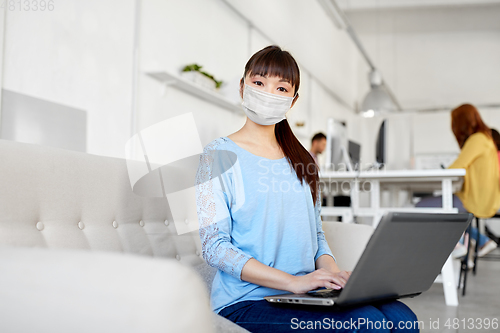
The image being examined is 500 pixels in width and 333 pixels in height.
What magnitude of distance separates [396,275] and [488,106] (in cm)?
897

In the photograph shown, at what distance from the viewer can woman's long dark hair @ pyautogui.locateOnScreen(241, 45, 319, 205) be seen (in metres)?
1.24

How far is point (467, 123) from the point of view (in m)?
3.41

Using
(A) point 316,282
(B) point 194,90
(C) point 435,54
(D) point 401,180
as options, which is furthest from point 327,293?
(C) point 435,54

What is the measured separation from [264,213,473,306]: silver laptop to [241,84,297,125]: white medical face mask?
52cm

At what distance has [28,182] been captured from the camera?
0.99m

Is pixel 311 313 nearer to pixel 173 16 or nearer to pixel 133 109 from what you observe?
pixel 133 109

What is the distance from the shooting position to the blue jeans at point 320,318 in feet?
2.84

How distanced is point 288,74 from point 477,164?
8.75ft

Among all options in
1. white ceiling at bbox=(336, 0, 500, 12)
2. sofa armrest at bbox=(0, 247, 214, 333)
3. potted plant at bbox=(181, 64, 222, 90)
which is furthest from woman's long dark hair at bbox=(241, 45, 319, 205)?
white ceiling at bbox=(336, 0, 500, 12)

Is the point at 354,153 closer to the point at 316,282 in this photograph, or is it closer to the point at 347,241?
the point at 347,241

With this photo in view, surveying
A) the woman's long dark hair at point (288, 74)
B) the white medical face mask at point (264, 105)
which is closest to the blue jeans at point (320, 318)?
the woman's long dark hair at point (288, 74)

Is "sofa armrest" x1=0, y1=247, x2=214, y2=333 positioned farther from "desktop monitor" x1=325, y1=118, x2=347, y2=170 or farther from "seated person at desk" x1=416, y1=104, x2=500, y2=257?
"seated person at desk" x1=416, y1=104, x2=500, y2=257

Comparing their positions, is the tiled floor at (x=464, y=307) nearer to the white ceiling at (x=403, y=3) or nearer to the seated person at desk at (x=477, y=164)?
the seated person at desk at (x=477, y=164)

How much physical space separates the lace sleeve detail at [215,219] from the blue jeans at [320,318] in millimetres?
99
